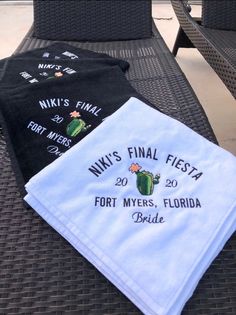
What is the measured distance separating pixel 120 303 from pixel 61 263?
0.53 ft

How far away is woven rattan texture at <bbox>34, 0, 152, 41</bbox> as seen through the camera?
213 centimetres

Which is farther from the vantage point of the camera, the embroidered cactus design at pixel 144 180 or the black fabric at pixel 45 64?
the black fabric at pixel 45 64

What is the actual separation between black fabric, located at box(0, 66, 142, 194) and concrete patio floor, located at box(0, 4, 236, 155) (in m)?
0.90

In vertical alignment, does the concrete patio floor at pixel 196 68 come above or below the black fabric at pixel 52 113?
below

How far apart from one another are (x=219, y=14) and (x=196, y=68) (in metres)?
0.49

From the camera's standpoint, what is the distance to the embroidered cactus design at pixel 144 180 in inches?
37.8

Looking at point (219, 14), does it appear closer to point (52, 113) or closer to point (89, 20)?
point (89, 20)

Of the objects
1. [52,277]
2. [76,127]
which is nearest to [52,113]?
[76,127]

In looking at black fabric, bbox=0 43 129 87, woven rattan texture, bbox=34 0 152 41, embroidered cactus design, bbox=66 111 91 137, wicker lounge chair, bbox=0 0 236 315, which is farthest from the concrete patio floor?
wicker lounge chair, bbox=0 0 236 315

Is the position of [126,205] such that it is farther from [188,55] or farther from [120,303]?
[188,55]

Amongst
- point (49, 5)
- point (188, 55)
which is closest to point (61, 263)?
point (49, 5)

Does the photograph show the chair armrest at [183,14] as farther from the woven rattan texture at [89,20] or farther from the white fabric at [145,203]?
the white fabric at [145,203]

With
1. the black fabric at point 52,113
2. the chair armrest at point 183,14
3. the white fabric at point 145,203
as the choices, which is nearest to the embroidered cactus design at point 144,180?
the white fabric at point 145,203

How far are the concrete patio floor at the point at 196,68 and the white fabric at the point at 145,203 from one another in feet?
3.23
